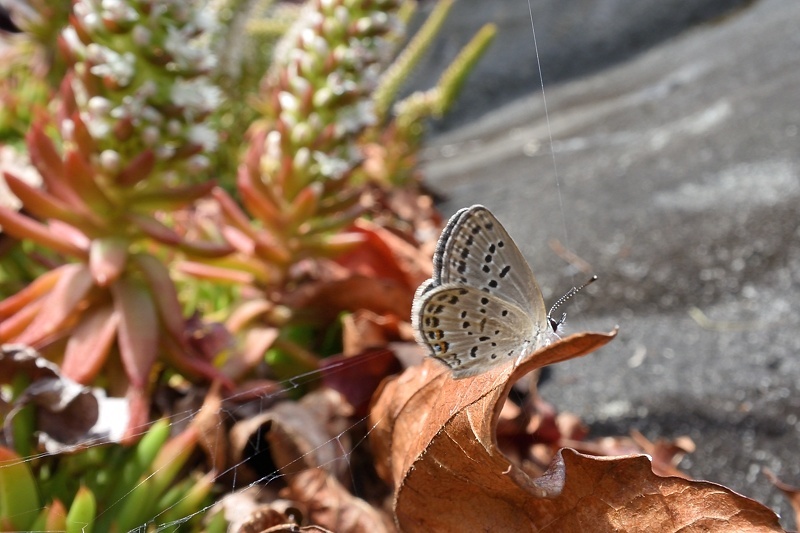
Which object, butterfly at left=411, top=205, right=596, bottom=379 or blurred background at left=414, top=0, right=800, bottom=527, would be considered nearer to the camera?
butterfly at left=411, top=205, right=596, bottom=379

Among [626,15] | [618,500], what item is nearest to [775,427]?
[618,500]

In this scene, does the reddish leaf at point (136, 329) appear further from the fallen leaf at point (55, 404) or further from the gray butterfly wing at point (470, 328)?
the gray butterfly wing at point (470, 328)

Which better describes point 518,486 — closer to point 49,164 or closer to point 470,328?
point 470,328

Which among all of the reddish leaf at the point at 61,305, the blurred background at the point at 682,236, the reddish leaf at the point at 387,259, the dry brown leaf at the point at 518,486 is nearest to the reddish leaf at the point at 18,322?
the reddish leaf at the point at 61,305

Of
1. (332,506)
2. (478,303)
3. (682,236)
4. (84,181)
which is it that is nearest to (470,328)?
(478,303)

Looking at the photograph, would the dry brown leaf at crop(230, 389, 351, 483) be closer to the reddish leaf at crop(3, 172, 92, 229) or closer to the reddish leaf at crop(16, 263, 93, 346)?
the reddish leaf at crop(16, 263, 93, 346)

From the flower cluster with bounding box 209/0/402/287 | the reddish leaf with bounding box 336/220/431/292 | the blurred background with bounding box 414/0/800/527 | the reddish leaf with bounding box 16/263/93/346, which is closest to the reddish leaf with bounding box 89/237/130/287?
the reddish leaf with bounding box 16/263/93/346

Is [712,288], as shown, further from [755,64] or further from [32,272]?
[755,64]
